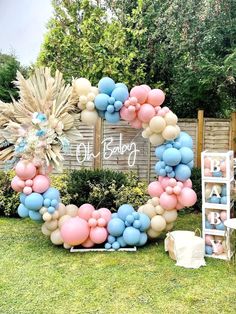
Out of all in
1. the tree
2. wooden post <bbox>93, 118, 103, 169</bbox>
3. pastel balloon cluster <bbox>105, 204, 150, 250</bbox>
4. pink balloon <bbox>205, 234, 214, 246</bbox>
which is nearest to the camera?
pink balloon <bbox>205, 234, 214, 246</bbox>

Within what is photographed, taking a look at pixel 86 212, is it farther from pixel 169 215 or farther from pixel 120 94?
pixel 120 94

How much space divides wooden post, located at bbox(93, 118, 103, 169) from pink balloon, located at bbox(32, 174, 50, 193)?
259 cm

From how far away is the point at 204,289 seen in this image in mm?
3781

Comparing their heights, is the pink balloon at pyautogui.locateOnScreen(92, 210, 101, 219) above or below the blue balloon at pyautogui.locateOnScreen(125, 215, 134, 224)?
above

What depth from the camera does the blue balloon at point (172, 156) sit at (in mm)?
4727

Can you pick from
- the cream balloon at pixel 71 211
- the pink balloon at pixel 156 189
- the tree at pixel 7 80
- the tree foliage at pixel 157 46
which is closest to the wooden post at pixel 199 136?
the tree foliage at pixel 157 46

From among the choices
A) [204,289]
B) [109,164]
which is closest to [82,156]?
[109,164]

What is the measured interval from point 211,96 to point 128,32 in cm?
218

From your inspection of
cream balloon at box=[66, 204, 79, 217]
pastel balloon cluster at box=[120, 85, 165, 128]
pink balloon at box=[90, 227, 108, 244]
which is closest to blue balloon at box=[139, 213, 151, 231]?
pink balloon at box=[90, 227, 108, 244]

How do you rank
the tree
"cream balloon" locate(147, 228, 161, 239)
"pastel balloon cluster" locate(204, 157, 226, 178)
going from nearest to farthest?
"pastel balloon cluster" locate(204, 157, 226, 178) < "cream balloon" locate(147, 228, 161, 239) < the tree

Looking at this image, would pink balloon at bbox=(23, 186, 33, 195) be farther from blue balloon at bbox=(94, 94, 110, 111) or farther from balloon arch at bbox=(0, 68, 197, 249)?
blue balloon at bbox=(94, 94, 110, 111)

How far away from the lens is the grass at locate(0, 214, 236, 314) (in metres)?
3.43

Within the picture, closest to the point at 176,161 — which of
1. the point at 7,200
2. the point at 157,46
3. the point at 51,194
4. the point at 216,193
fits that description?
the point at 216,193

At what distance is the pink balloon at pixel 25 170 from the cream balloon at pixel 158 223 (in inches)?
67.3
